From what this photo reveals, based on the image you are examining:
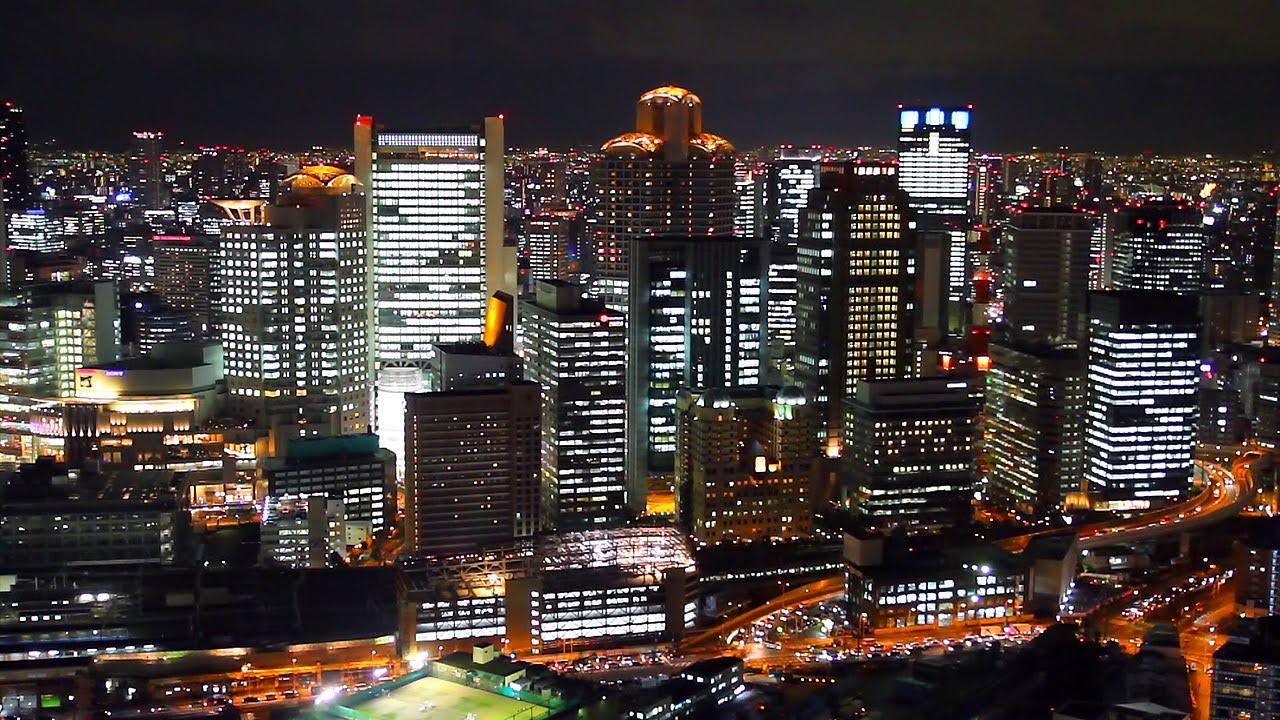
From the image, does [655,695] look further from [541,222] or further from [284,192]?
[541,222]

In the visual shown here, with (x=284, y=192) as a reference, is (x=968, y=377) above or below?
below

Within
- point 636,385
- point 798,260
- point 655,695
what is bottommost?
point 655,695

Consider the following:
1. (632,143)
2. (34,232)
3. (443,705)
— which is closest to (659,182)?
(632,143)

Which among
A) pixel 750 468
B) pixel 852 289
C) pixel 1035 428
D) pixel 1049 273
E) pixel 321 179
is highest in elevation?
pixel 321 179

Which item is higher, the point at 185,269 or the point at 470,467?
the point at 185,269

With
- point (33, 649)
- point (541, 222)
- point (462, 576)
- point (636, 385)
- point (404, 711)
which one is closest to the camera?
point (404, 711)

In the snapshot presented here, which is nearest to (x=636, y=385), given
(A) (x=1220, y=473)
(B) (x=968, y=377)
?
(B) (x=968, y=377)

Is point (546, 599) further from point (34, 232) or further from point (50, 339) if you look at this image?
point (34, 232)
